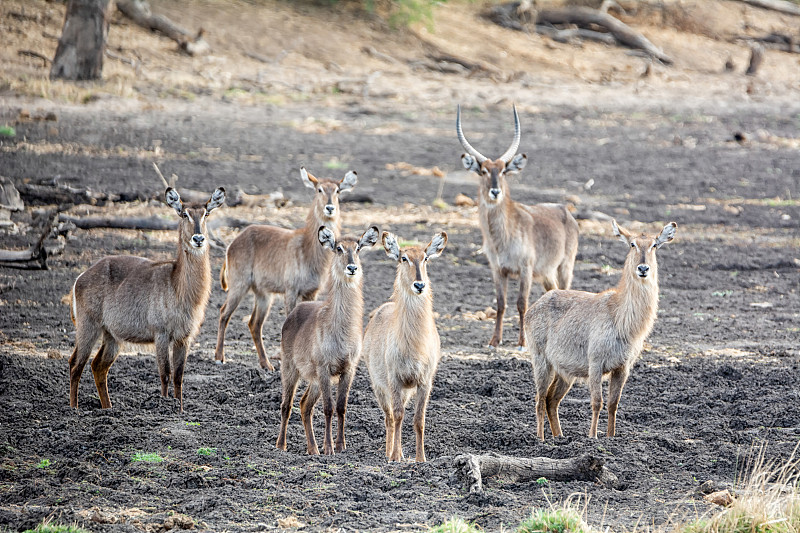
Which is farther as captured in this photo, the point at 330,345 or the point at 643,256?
the point at 643,256

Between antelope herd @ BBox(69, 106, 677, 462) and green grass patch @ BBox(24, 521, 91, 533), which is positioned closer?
green grass patch @ BBox(24, 521, 91, 533)

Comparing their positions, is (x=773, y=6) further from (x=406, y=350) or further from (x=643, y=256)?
(x=406, y=350)

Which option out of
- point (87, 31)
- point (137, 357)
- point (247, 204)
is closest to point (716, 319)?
point (137, 357)

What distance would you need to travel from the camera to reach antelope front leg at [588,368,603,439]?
6.64m

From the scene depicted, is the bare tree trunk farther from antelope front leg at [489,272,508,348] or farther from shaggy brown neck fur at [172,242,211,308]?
shaggy brown neck fur at [172,242,211,308]

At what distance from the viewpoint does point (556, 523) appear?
4746 millimetres

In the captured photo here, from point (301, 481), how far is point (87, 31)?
17.8m

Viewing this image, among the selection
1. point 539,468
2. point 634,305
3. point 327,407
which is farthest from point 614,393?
point 327,407

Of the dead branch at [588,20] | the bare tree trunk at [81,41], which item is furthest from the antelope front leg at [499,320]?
the dead branch at [588,20]

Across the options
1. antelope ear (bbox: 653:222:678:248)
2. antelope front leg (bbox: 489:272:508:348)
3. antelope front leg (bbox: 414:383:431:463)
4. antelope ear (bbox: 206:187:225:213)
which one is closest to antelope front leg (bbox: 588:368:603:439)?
antelope ear (bbox: 653:222:678:248)

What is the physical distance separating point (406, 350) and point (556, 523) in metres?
1.91

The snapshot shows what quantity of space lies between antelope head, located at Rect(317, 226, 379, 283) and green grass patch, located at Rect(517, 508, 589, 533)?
2419mm

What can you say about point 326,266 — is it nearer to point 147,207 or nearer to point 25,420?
point 25,420

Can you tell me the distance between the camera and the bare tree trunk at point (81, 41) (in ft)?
67.9
